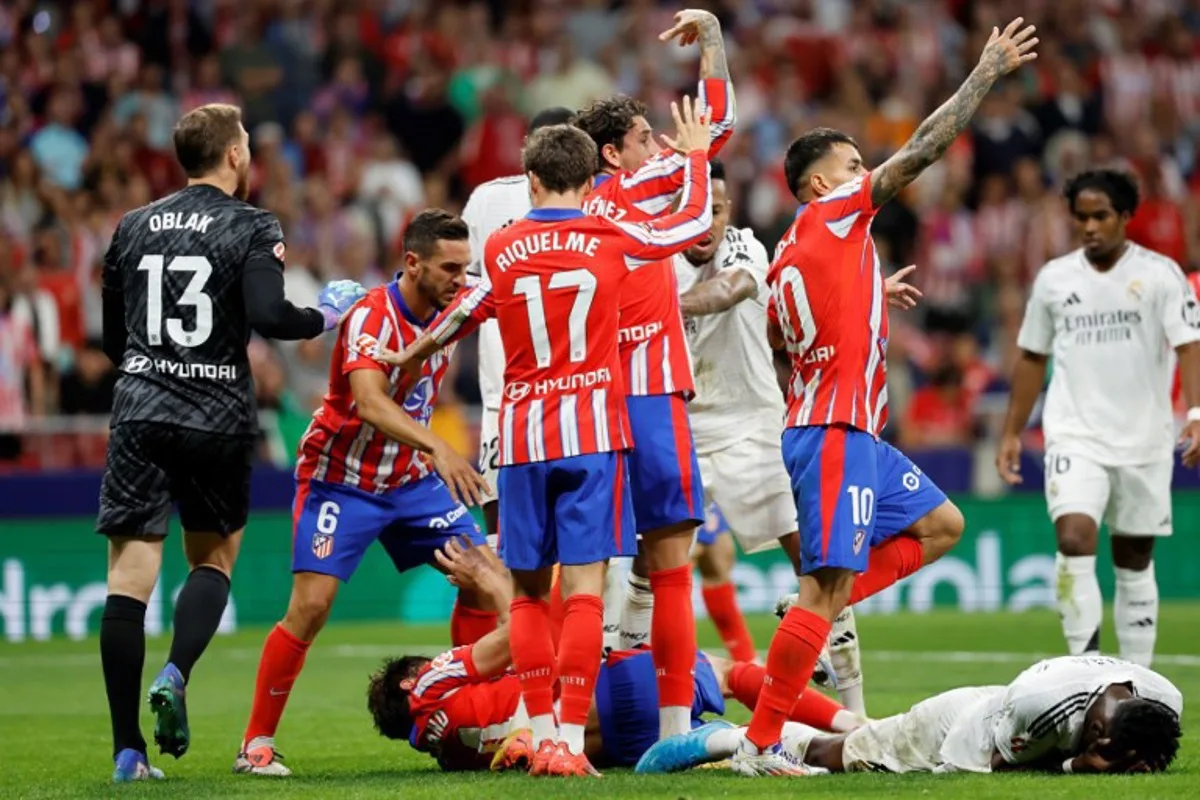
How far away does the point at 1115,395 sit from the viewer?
11180mm

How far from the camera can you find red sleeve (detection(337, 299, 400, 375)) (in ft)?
27.2

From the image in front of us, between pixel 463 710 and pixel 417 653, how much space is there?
5.90 m

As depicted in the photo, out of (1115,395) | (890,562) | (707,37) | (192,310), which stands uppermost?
(707,37)

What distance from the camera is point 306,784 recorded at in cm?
764

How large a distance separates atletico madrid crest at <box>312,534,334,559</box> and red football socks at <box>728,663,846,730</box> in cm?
170

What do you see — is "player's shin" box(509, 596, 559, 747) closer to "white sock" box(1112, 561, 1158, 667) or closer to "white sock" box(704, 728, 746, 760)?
"white sock" box(704, 728, 746, 760)

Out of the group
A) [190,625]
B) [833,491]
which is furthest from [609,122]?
[190,625]

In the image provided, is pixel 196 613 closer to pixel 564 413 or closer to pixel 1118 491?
pixel 564 413

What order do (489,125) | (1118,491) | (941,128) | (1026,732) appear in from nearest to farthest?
(1026,732) → (941,128) → (1118,491) → (489,125)

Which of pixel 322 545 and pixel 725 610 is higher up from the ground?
pixel 322 545

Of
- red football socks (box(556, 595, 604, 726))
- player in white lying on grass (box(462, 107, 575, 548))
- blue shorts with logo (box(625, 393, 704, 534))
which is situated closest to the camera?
red football socks (box(556, 595, 604, 726))

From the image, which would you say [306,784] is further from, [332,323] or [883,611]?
[883,611]

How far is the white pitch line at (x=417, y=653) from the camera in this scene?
1242 centimetres

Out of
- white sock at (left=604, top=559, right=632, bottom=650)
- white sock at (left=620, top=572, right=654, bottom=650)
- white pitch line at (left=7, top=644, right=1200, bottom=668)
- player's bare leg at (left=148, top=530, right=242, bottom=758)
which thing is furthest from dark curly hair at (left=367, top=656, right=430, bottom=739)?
white pitch line at (left=7, top=644, right=1200, bottom=668)
